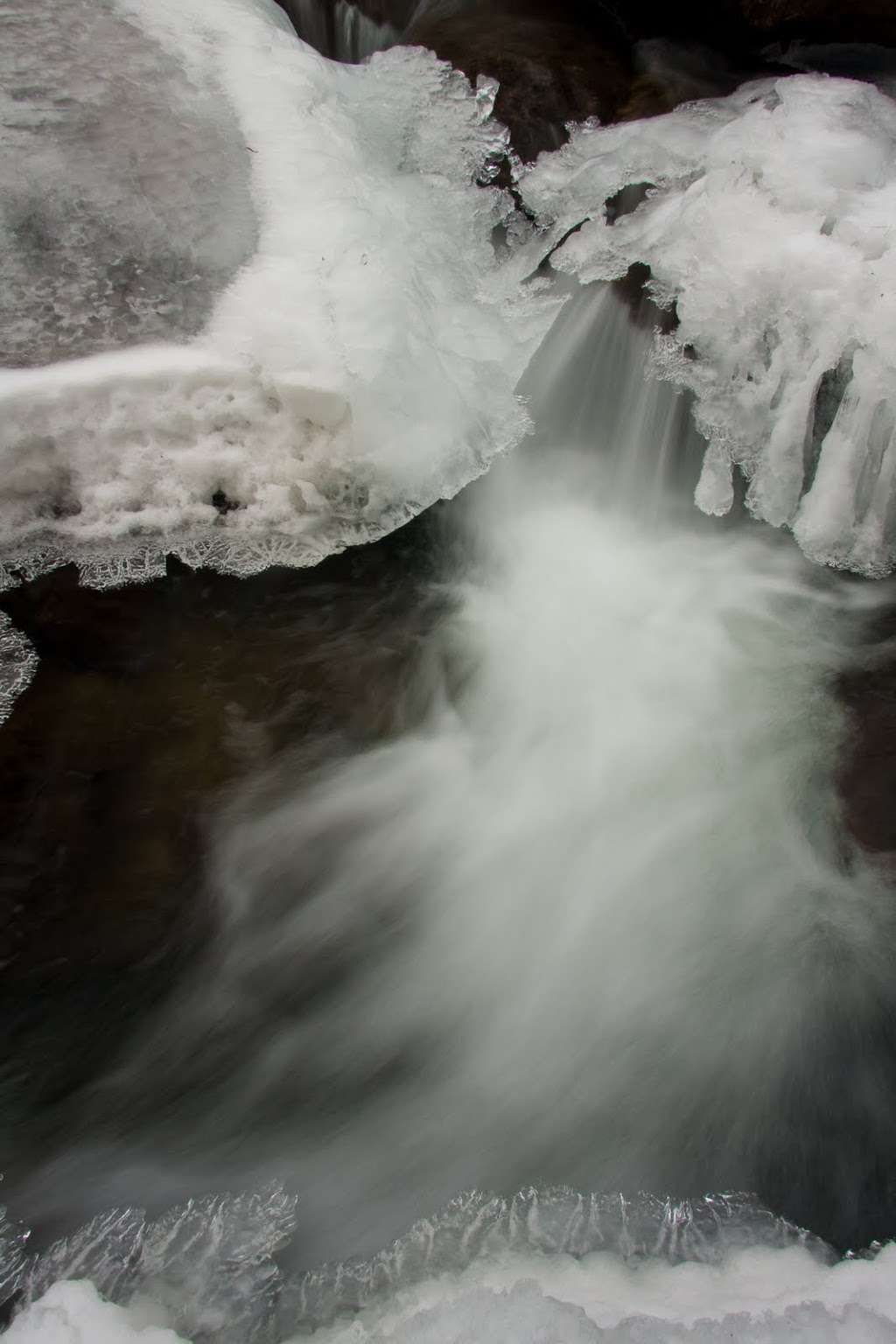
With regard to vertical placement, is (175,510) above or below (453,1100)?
above

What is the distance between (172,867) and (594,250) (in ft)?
12.7

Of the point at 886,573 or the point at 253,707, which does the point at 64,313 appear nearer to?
the point at 253,707

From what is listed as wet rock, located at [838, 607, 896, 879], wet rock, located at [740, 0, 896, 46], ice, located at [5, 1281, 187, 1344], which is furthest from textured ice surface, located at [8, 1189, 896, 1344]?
wet rock, located at [740, 0, 896, 46]

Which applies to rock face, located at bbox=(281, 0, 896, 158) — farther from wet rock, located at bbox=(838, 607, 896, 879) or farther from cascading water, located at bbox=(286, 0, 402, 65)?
wet rock, located at bbox=(838, 607, 896, 879)

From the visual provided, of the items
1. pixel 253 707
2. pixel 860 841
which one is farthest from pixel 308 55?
pixel 860 841

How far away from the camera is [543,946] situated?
9.21 ft

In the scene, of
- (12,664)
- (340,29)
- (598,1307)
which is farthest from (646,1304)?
(340,29)

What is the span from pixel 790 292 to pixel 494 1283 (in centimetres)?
368

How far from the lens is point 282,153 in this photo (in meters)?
4.50

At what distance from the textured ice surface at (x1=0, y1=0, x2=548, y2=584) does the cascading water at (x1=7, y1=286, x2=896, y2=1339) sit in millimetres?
699

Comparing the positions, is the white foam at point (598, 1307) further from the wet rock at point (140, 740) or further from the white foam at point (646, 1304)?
the wet rock at point (140, 740)

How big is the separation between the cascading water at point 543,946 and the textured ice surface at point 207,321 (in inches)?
27.5

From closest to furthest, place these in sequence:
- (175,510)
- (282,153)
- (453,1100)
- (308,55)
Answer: (453,1100) → (175,510) → (282,153) → (308,55)

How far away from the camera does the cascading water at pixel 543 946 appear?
88.5 inches
